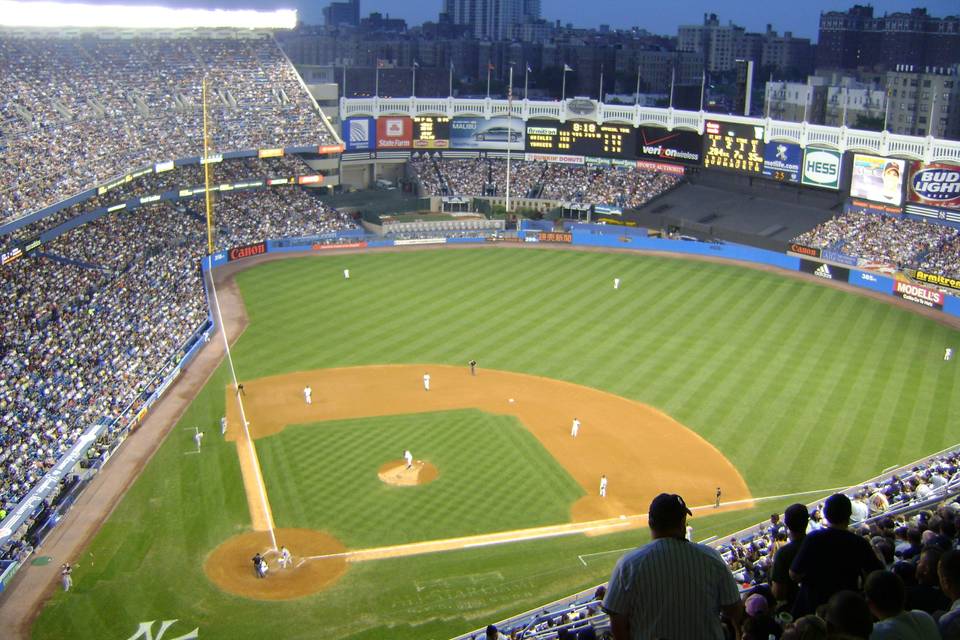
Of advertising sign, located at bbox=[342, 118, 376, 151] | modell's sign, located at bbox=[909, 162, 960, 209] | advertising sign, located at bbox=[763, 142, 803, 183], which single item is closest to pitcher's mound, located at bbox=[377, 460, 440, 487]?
modell's sign, located at bbox=[909, 162, 960, 209]

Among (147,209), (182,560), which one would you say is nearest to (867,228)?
(147,209)

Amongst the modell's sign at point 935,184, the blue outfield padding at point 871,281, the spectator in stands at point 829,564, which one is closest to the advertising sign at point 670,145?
the modell's sign at point 935,184

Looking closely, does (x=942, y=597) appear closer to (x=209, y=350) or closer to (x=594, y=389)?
(x=594, y=389)

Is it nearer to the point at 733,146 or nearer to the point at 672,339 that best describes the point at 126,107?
the point at 672,339

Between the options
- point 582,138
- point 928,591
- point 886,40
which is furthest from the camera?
point 886,40

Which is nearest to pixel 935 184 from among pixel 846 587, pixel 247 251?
pixel 247 251

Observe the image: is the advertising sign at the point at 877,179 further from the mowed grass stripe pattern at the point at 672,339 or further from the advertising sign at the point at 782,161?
the mowed grass stripe pattern at the point at 672,339
